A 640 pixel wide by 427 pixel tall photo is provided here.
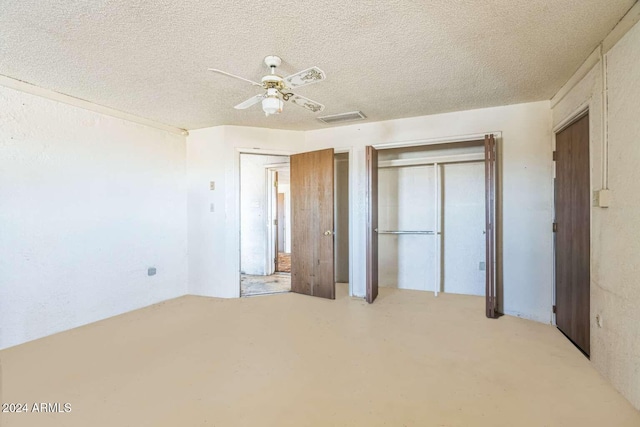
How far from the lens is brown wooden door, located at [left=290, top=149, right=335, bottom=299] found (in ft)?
13.9

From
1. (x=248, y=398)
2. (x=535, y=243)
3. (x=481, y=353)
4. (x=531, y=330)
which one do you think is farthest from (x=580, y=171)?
(x=248, y=398)

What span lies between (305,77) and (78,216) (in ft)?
9.31

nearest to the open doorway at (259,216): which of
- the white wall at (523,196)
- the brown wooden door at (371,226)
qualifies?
the brown wooden door at (371,226)

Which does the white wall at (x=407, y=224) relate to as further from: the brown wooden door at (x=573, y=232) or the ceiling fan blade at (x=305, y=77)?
the ceiling fan blade at (x=305, y=77)

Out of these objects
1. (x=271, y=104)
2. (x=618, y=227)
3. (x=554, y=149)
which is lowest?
(x=618, y=227)

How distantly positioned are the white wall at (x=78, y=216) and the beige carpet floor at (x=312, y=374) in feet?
1.09

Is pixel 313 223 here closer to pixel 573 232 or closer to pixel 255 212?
pixel 255 212

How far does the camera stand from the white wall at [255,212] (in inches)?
221

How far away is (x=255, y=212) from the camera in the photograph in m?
5.70

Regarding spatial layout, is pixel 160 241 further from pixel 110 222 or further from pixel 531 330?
pixel 531 330

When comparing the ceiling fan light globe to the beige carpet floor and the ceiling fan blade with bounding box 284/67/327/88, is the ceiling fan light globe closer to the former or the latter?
the ceiling fan blade with bounding box 284/67/327/88

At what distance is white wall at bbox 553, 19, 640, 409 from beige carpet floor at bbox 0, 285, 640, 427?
24 centimetres

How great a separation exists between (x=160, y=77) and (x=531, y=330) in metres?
4.18

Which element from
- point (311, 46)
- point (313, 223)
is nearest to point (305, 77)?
point (311, 46)
